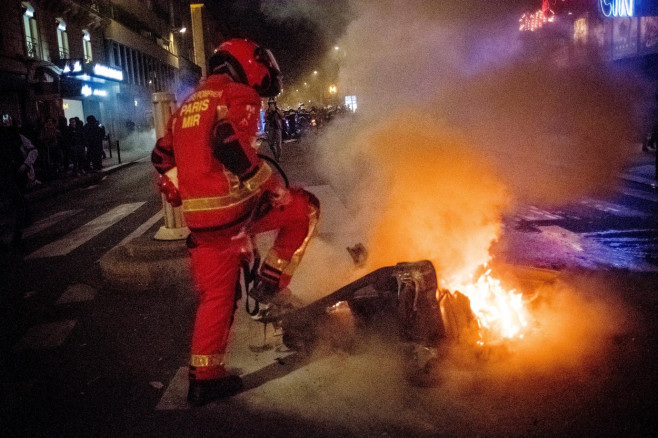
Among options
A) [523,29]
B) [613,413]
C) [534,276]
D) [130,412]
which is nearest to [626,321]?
[534,276]

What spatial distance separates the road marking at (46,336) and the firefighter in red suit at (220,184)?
1692mm

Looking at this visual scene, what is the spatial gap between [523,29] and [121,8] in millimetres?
34556

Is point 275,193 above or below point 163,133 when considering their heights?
below

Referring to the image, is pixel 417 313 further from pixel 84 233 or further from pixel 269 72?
pixel 84 233

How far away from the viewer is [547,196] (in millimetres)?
9547

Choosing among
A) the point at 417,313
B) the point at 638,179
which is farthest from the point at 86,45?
the point at 417,313

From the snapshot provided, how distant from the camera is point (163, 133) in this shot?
5.54 metres

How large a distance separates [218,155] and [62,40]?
89.6 ft

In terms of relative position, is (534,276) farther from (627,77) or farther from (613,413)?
(627,77)

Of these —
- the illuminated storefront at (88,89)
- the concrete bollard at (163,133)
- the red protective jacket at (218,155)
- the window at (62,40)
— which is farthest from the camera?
the window at (62,40)

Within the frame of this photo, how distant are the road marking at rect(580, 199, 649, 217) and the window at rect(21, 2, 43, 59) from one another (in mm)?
21463

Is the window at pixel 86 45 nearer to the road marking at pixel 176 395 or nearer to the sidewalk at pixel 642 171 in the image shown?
the sidewalk at pixel 642 171

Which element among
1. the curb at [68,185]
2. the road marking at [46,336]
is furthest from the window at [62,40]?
the road marking at [46,336]

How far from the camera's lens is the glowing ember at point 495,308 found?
3.41 metres
